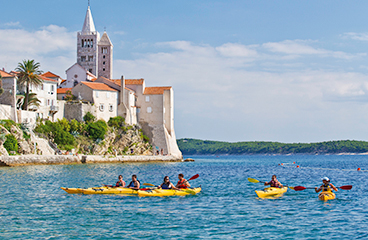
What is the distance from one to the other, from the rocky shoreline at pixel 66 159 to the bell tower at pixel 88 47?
29.6 m

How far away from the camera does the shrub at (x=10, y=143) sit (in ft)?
163

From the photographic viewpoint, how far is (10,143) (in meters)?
50.0

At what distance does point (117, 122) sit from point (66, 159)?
749 inches

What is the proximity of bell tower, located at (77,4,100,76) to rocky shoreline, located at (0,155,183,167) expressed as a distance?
29553mm

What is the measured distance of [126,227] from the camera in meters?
15.4

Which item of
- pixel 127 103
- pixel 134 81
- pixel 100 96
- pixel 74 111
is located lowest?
pixel 74 111

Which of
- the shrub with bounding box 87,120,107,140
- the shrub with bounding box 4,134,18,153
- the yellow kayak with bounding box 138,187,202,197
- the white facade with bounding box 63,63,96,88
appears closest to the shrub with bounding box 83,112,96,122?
the shrub with bounding box 87,120,107,140

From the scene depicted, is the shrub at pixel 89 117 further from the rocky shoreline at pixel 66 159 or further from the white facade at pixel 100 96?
the rocky shoreline at pixel 66 159

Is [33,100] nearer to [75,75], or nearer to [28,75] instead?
[28,75]

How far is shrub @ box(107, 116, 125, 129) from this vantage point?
73812 millimetres

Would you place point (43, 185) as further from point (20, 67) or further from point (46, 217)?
point (20, 67)

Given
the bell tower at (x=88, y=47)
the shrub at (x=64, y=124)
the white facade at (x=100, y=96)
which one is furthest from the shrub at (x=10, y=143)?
the bell tower at (x=88, y=47)

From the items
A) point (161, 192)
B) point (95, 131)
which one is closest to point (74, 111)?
point (95, 131)

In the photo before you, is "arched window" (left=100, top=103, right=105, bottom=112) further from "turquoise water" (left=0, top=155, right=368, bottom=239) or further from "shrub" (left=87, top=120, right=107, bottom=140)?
"turquoise water" (left=0, top=155, right=368, bottom=239)
